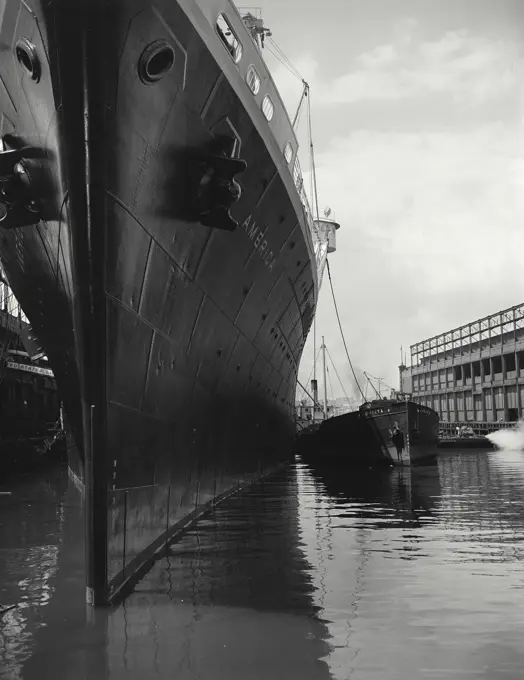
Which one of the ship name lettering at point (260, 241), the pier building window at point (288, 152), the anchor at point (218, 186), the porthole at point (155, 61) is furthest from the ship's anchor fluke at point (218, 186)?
the pier building window at point (288, 152)

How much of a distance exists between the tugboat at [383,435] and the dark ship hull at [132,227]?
16.8m

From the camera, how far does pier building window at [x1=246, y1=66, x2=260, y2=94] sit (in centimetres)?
938

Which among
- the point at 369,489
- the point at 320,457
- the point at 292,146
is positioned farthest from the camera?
the point at 320,457

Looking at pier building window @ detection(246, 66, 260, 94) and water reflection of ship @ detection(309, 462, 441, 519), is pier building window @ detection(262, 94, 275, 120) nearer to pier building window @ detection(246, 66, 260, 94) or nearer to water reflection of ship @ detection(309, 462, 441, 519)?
pier building window @ detection(246, 66, 260, 94)

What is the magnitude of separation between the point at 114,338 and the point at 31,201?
189cm

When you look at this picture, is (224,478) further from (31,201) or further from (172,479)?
(31,201)

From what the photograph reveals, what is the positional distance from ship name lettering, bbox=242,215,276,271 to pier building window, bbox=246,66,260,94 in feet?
5.60

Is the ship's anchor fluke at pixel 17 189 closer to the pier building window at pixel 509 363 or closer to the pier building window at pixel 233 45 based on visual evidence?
the pier building window at pixel 233 45

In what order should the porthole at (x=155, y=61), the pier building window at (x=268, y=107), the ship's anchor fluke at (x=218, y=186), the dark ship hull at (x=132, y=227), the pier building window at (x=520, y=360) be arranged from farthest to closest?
1. the pier building window at (x=520, y=360)
2. the pier building window at (x=268, y=107)
3. the ship's anchor fluke at (x=218, y=186)
4. the porthole at (x=155, y=61)
5. the dark ship hull at (x=132, y=227)

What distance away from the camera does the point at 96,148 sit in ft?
20.8

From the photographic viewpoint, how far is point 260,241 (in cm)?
1096

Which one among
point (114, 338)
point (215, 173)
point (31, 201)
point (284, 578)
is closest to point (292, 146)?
point (215, 173)

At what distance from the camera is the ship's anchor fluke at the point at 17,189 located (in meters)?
7.33

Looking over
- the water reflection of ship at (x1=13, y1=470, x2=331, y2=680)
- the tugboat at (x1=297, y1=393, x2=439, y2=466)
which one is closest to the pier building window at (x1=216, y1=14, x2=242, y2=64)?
the water reflection of ship at (x1=13, y1=470, x2=331, y2=680)
